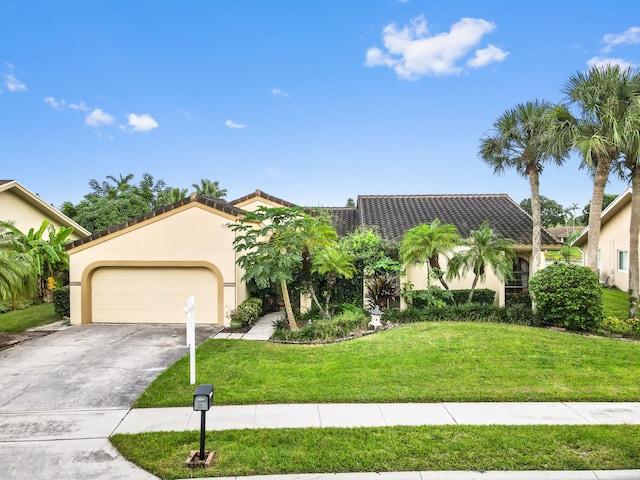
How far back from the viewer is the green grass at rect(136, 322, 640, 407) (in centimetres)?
637

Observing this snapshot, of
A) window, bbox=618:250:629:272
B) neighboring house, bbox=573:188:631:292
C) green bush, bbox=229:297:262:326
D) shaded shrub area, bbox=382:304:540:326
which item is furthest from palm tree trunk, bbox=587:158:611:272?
window, bbox=618:250:629:272

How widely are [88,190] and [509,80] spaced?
127ft

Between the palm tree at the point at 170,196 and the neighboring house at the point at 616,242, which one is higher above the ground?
the palm tree at the point at 170,196

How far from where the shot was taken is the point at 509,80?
622 inches

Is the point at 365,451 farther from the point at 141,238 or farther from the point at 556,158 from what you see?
the point at 556,158

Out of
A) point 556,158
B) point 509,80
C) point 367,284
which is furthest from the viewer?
point 509,80

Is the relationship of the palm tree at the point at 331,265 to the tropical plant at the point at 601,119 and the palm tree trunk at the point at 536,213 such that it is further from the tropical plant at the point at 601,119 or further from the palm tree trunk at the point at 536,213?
the tropical plant at the point at 601,119

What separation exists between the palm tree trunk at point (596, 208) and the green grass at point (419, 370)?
315cm

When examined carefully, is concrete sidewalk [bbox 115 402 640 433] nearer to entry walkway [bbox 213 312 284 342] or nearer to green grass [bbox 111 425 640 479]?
green grass [bbox 111 425 640 479]

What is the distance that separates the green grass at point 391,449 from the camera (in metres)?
4.29

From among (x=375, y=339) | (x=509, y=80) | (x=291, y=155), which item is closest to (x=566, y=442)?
(x=375, y=339)

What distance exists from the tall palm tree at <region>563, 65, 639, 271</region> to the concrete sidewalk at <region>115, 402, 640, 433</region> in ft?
26.4

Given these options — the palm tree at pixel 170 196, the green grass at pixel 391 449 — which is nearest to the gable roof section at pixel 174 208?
the green grass at pixel 391 449

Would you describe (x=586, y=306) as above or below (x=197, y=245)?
below
